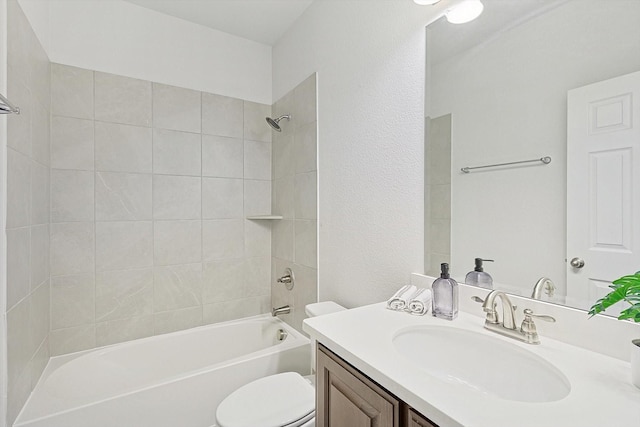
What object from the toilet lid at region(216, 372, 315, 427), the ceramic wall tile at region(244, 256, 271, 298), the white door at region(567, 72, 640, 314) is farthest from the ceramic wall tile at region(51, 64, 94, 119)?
the white door at region(567, 72, 640, 314)

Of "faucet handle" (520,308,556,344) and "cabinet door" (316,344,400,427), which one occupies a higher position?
"faucet handle" (520,308,556,344)

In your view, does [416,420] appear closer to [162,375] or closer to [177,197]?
[162,375]

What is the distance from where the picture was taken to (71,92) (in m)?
1.85

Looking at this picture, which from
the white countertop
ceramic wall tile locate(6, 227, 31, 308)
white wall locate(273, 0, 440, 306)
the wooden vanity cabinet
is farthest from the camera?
white wall locate(273, 0, 440, 306)

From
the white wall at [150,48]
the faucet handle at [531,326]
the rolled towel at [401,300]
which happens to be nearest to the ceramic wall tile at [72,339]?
the white wall at [150,48]

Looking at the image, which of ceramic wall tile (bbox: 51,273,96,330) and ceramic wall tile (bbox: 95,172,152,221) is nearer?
ceramic wall tile (bbox: 51,273,96,330)

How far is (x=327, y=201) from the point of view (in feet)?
6.05

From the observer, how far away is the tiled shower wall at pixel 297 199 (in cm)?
197

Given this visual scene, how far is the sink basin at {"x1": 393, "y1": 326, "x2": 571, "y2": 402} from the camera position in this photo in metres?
0.75

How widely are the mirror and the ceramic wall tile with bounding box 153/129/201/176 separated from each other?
1.64m

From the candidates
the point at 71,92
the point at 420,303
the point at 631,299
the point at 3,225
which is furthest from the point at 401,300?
the point at 71,92

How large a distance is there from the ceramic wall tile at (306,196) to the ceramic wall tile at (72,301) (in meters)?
1.35

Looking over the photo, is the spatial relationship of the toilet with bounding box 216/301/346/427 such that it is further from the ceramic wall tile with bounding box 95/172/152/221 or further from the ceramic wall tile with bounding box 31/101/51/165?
the ceramic wall tile with bounding box 31/101/51/165

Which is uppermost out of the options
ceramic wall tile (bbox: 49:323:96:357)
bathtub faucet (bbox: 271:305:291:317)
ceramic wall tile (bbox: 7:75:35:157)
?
ceramic wall tile (bbox: 7:75:35:157)
